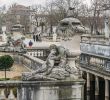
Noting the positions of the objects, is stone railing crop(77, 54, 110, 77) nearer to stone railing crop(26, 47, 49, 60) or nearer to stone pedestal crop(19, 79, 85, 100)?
stone railing crop(26, 47, 49, 60)

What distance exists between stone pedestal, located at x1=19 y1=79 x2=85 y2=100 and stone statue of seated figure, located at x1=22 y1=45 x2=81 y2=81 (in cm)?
16

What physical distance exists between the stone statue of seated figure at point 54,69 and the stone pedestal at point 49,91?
16cm

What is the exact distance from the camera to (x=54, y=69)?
394 inches

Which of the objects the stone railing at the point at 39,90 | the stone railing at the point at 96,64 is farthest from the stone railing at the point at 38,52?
the stone railing at the point at 39,90

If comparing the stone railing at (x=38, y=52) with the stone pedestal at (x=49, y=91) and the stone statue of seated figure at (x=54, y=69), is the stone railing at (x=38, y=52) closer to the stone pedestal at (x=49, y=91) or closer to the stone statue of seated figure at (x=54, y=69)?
the stone statue of seated figure at (x=54, y=69)

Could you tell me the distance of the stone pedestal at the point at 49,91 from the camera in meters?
9.73

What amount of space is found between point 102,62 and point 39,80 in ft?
61.7

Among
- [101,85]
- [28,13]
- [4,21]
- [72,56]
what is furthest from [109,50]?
[28,13]

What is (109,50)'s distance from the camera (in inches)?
1178

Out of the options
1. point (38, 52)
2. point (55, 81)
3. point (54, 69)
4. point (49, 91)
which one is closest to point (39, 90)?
point (49, 91)

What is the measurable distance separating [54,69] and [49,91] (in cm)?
61

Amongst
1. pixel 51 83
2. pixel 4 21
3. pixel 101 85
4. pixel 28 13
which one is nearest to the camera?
pixel 51 83

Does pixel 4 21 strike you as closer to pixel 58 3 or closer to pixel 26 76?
pixel 58 3

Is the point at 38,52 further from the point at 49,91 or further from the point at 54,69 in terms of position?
the point at 49,91
